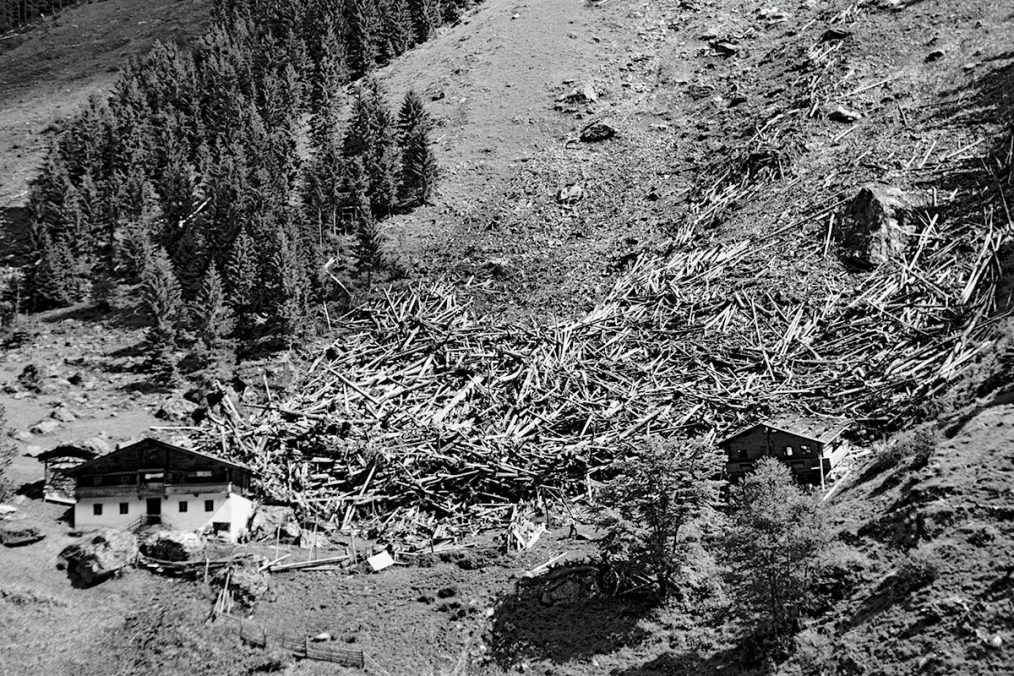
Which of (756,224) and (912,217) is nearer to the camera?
(912,217)

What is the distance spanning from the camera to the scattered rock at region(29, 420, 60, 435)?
161ft

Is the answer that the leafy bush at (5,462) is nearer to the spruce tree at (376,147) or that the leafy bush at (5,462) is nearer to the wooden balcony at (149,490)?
the wooden balcony at (149,490)

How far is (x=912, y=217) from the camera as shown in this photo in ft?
195

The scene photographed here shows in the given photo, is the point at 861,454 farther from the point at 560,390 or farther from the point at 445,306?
the point at 445,306

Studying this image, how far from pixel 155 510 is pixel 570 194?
1688 inches

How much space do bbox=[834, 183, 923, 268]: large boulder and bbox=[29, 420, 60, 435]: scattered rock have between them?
4638 cm

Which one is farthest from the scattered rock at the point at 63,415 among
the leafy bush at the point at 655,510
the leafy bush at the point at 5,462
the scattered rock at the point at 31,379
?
the leafy bush at the point at 655,510

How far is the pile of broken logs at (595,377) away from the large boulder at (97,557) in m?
7.43

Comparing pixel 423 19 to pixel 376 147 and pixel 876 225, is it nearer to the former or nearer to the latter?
pixel 376 147

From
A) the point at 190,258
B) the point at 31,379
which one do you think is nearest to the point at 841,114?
the point at 190,258

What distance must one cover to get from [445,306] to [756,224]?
71.6 ft

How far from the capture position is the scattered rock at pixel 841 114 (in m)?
72.3

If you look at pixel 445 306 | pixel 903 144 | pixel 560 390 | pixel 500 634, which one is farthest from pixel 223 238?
pixel 903 144

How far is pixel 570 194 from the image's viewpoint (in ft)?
241
